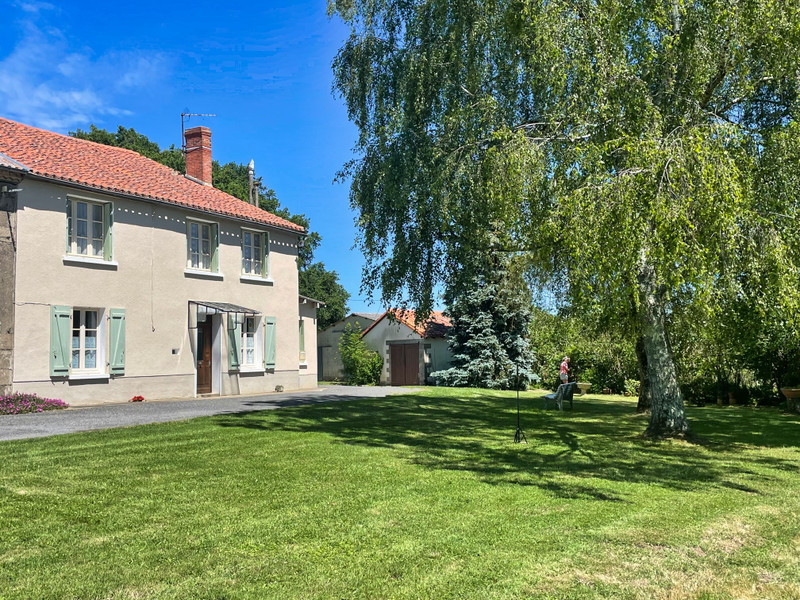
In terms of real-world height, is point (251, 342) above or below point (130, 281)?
below

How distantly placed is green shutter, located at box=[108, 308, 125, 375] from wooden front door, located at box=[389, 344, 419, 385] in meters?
17.8

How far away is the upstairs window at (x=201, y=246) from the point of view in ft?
63.8

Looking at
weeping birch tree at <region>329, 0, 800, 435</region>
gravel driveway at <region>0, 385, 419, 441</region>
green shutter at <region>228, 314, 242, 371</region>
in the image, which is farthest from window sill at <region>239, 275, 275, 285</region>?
weeping birch tree at <region>329, 0, 800, 435</region>

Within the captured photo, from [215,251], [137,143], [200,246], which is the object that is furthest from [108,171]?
[137,143]

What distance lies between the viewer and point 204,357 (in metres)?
19.8

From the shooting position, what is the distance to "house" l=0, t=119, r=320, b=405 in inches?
594

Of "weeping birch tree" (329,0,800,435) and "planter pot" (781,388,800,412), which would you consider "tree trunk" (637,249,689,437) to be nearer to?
"weeping birch tree" (329,0,800,435)

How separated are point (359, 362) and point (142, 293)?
52.9ft

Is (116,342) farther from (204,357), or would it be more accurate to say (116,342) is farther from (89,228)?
(204,357)

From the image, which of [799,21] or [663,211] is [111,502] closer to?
[663,211]

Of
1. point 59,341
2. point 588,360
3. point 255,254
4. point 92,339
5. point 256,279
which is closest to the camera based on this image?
point 59,341

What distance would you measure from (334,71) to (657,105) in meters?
7.12

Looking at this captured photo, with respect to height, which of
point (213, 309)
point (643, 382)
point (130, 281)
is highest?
point (130, 281)

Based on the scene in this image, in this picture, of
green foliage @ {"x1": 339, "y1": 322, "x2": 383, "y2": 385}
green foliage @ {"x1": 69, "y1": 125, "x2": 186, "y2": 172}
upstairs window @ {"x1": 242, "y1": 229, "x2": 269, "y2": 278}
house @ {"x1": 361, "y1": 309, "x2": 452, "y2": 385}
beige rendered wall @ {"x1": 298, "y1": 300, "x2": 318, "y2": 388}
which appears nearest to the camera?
upstairs window @ {"x1": 242, "y1": 229, "x2": 269, "y2": 278}
